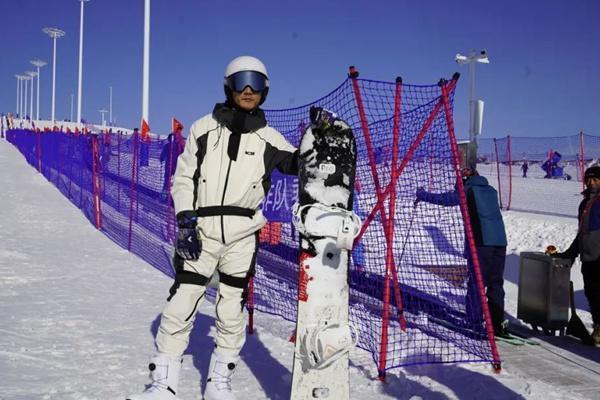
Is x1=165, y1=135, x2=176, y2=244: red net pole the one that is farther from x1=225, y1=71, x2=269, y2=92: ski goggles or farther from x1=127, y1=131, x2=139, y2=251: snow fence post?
x1=225, y1=71, x2=269, y2=92: ski goggles

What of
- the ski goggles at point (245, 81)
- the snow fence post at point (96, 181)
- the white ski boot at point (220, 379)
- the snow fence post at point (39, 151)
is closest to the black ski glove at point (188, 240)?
the white ski boot at point (220, 379)

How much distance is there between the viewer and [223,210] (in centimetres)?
309

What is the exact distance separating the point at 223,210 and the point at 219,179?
181mm

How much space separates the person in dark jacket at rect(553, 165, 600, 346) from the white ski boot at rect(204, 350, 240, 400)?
3.84m

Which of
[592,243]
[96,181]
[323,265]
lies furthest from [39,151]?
[323,265]

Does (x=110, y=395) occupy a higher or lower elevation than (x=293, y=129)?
lower

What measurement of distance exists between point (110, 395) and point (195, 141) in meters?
1.66

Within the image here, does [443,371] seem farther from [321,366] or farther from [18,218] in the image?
[18,218]

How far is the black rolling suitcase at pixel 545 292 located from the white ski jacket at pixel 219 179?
3779 millimetres

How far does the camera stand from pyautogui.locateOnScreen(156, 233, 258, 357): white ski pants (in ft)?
9.91

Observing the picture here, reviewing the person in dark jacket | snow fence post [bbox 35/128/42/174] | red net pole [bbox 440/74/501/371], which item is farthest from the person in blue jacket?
snow fence post [bbox 35/128/42/174]

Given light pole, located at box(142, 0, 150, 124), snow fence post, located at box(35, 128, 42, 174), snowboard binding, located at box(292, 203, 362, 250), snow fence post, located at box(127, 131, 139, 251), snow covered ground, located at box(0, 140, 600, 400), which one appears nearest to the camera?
snowboard binding, located at box(292, 203, 362, 250)

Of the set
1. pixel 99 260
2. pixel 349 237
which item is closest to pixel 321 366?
pixel 349 237

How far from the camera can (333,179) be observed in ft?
9.34
